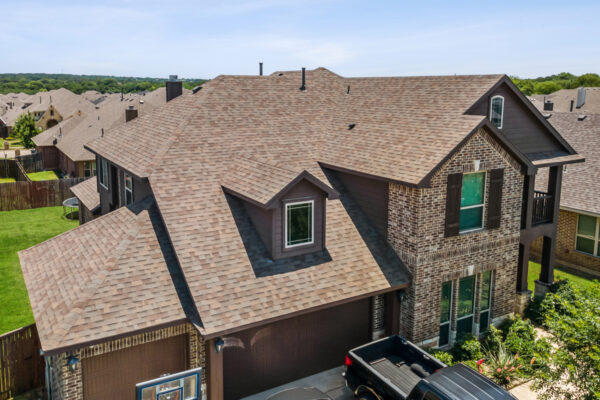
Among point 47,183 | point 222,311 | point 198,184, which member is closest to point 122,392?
point 222,311

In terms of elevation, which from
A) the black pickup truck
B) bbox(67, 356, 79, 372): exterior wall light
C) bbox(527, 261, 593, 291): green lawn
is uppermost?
bbox(67, 356, 79, 372): exterior wall light

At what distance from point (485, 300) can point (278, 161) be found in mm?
7804

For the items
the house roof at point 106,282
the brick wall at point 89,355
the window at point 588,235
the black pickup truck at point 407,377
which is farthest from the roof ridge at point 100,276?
the window at point 588,235

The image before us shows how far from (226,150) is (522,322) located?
10.5m

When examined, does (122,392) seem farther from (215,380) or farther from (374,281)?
(374,281)

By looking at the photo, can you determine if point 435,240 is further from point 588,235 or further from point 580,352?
point 588,235

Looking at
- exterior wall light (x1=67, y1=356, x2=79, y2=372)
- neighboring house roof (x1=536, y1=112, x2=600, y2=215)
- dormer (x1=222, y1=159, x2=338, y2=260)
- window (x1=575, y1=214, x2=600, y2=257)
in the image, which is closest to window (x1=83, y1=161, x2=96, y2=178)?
dormer (x1=222, y1=159, x2=338, y2=260)

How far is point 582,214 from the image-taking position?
2166 centimetres

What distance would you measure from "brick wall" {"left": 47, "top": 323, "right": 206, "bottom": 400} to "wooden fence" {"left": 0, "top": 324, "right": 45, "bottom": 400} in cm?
137

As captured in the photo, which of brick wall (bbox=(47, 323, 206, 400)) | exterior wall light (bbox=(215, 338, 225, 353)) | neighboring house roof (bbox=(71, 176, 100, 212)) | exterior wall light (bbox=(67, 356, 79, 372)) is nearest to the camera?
exterior wall light (bbox=(67, 356, 79, 372))

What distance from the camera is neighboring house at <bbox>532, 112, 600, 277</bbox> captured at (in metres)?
21.2

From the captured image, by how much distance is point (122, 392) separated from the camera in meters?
10.8

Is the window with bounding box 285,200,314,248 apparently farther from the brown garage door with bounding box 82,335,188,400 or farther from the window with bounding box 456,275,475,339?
the window with bounding box 456,275,475,339

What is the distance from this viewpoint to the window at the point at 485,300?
15359 mm
